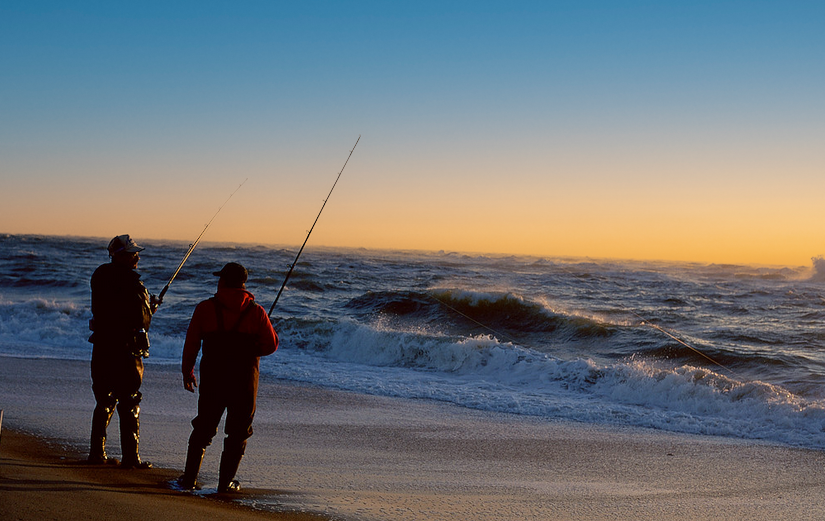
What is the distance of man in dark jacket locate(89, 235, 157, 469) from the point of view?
3.99m

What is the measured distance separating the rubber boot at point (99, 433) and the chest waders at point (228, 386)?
2.47 feet

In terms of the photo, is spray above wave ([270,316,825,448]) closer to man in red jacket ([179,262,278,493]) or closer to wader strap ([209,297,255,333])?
man in red jacket ([179,262,278,493])

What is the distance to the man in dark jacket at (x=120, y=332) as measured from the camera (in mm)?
3992

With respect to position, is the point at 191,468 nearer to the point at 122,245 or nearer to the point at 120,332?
the point at 120,332

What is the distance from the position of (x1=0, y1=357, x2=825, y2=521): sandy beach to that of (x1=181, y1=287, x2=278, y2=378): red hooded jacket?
2.86 ft

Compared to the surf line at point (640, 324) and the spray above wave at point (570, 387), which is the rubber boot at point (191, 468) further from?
the surf line at point (640, 324)

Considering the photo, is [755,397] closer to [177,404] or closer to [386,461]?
[386,461]

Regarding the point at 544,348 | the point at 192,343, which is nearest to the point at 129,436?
the point at 192,343

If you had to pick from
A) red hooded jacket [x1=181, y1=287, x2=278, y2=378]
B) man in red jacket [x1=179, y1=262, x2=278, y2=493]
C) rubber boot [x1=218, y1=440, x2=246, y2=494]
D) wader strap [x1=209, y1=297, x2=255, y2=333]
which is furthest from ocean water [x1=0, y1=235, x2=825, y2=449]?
wader strap [x1=209, y1=297, x2=255, y2=333]

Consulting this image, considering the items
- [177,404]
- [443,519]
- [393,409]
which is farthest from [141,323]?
[393,409]

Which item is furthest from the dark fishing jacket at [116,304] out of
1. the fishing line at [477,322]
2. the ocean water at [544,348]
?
the fishing line at [477,322]

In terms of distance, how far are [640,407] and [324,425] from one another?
431 cm

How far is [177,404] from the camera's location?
709 cm

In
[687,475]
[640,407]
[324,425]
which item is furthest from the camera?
[640,407]
